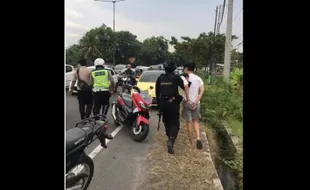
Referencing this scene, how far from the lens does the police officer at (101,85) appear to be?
5.93 meters

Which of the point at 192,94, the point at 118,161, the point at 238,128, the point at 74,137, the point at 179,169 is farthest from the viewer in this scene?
the point at 192,94

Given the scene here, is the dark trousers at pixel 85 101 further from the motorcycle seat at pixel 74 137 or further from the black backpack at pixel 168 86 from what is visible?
the motorcycle seat at pixel 74 137

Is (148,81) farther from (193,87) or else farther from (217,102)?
(193,87)

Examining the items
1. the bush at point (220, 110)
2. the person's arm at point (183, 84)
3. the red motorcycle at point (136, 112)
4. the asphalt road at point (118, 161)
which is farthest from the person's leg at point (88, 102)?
the bush at point (220, 110)

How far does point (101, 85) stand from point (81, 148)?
11.3 feet

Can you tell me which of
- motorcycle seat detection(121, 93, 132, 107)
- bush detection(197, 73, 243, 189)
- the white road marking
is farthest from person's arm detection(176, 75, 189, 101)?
the white road marking

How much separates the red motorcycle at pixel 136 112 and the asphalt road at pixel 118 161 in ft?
0.62

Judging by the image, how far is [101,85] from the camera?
5980 mm

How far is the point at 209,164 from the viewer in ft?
14.1

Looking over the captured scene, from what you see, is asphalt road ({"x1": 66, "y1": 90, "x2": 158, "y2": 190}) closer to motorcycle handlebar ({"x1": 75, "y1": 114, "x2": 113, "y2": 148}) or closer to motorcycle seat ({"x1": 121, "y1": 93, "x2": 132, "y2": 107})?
motorcycle handlebar ({"x1": 75, "y1": 114, "x2": 113, "y2": 148})

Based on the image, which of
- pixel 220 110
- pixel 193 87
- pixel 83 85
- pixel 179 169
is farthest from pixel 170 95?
pixel 220 110
